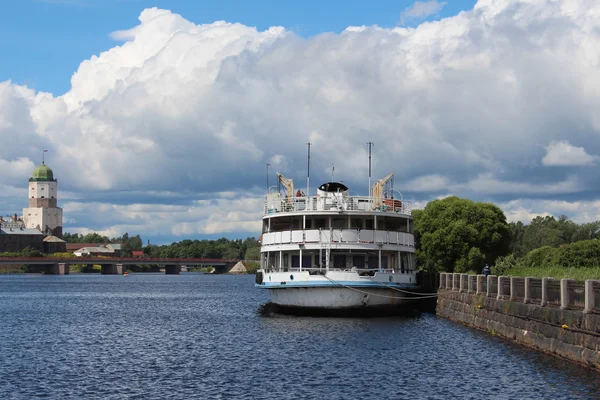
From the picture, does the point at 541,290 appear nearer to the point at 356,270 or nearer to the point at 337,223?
the point at 356,270

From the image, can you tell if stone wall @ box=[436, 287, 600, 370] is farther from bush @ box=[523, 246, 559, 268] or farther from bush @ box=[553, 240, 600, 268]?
bush @ box=[523, 246, 559, 268]

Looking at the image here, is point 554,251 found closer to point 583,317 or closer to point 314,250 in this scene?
point 314,250

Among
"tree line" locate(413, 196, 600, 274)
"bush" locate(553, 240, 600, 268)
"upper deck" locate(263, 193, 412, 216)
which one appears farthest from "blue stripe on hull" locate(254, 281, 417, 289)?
"tree line" locate(413, 196, 600, 274)

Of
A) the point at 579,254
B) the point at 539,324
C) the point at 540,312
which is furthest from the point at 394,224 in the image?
the point at 540,312

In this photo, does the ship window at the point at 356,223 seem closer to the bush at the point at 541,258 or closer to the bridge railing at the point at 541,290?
the bridge railing at the point at 541,290

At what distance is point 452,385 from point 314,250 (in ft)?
86.7

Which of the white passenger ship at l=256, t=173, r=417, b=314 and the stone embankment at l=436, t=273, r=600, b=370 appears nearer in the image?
the stone embankment at l=436, t=273, r=600, b=370

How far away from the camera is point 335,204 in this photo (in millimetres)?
56812

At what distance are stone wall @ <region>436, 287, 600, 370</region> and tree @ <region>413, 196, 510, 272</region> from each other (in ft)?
99.0

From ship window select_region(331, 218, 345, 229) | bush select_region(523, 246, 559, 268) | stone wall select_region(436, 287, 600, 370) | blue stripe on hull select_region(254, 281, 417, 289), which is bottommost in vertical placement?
stone wall select_region(436, 287, 600, 370)

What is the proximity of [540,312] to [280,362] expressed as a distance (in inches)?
459

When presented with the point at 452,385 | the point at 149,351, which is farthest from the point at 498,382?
the point at 149,351

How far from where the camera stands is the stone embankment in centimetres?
3097

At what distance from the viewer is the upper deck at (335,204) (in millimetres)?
57000
